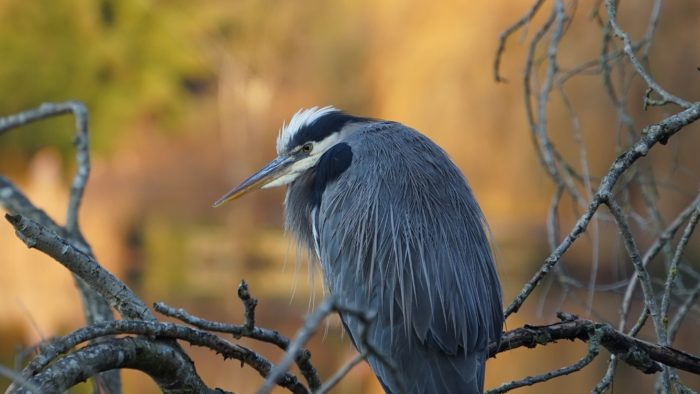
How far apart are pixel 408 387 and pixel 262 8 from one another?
1593 cm

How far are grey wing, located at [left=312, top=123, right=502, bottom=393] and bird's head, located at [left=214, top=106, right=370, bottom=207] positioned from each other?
169 mm

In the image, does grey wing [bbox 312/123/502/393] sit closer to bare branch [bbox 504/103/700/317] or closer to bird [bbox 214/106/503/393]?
bird [bbox 214/106/503/393]

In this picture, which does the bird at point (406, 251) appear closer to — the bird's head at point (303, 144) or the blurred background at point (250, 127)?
the bird's head at point (303, 144)

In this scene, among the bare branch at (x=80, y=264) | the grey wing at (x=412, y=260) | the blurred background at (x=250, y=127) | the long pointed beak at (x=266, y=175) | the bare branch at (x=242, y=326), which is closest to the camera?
the bare branch at (x=80, y=264)

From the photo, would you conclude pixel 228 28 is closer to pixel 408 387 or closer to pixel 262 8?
pixel 262 8

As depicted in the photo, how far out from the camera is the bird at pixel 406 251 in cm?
217

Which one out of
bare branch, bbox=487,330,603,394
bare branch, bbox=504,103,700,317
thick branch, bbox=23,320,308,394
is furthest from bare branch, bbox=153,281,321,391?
bare branch, bbox=504,103,700,317

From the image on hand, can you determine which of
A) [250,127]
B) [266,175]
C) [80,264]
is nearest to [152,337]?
[80,264]

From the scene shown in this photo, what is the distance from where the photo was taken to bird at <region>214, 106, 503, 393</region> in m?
2.17

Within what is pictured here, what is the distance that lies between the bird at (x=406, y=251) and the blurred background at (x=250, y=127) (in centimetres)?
338

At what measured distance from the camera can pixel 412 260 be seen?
7.63ft

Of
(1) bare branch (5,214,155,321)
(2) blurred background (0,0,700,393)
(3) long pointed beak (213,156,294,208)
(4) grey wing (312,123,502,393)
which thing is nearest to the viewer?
(1) bare branch (5,214,155,321)

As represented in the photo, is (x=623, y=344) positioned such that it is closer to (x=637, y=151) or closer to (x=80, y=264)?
(x=637, y=151)

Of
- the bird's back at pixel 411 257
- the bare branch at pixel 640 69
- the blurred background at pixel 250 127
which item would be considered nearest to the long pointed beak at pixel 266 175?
the bird's back at pixel 411 257
